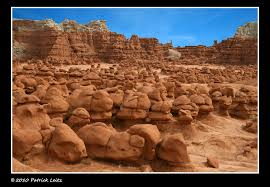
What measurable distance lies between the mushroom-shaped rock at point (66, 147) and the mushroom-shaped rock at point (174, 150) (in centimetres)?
155

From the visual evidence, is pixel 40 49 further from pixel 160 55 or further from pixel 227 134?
pixel 227 134

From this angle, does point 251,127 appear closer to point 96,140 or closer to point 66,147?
point 96,140

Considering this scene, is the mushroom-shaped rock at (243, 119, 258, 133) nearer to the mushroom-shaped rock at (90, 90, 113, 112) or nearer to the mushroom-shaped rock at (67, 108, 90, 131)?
the mushroom-shaped rock at (90, 90, 113, 112)

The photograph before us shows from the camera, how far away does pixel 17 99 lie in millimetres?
7191

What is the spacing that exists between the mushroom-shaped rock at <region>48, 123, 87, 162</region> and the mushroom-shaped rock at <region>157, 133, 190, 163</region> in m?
1.55

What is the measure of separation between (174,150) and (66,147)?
199 cm

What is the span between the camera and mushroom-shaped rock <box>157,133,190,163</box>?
6129 millimetres

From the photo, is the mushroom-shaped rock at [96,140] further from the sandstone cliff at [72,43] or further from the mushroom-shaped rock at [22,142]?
the sandstone cliff at [72,43]

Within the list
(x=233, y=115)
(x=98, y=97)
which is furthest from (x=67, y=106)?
(x=233, y=115)

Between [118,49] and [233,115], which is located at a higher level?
[118,49]

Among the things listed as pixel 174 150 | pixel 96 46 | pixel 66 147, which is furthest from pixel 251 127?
pixel 96 46

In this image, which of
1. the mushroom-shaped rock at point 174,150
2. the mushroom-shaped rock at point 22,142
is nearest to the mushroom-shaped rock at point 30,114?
the mushroom-shaped rock at point 22,142

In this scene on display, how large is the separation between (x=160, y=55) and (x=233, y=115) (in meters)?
33.9

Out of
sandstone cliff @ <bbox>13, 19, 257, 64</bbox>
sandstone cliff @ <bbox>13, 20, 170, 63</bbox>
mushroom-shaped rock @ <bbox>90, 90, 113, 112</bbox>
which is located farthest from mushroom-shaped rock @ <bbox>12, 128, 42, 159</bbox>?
sandstone cliff @ <bbox>13, 20, 170, 63</bbox>
